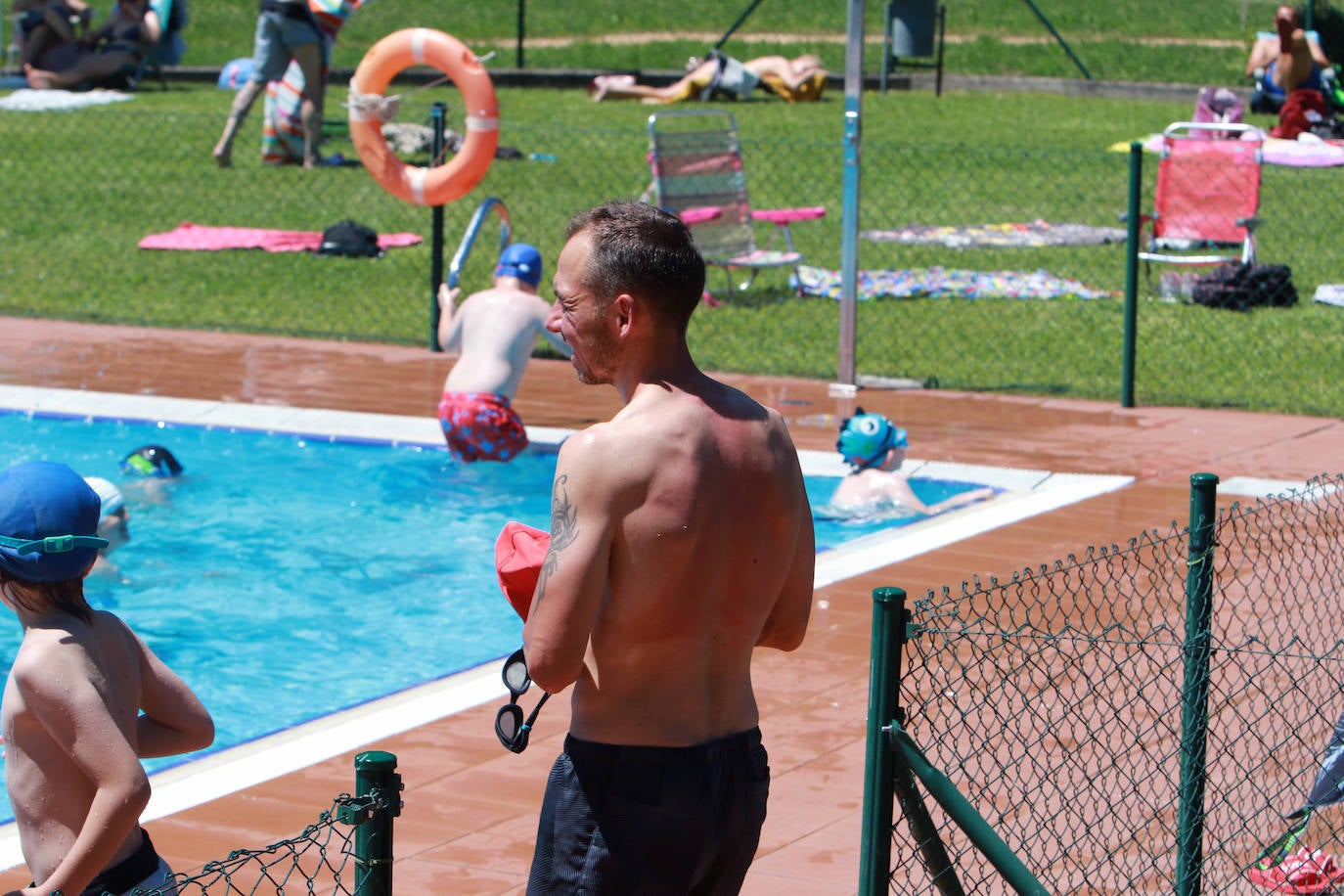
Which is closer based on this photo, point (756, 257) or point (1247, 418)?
point (1247, 418)

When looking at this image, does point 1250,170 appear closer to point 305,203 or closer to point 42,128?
point 305,203

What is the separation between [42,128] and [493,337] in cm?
1407

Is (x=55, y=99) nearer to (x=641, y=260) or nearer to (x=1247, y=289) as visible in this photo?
(x=1247, y=289)

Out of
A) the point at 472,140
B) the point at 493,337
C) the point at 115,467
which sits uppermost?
the point at 472,140

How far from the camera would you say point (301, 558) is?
30.3ft

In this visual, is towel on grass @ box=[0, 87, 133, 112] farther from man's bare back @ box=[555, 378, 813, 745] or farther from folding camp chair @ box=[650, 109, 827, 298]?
man's bare back @ box=[555, 378, 813, 745]

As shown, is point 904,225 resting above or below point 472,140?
below

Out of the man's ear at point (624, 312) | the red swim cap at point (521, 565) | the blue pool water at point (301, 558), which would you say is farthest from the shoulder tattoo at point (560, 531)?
the blue pool water at point (301, 558)

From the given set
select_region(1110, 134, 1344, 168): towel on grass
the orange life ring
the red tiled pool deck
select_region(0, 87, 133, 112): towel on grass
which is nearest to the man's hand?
the red tiled pool deck

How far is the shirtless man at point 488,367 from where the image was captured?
950cm

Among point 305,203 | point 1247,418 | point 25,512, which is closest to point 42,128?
point 305,203

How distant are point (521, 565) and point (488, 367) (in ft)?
21.4

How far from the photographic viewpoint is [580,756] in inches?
118

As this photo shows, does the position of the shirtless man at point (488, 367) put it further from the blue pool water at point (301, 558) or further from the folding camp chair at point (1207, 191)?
the folding camp chair at point (1207, 191)
